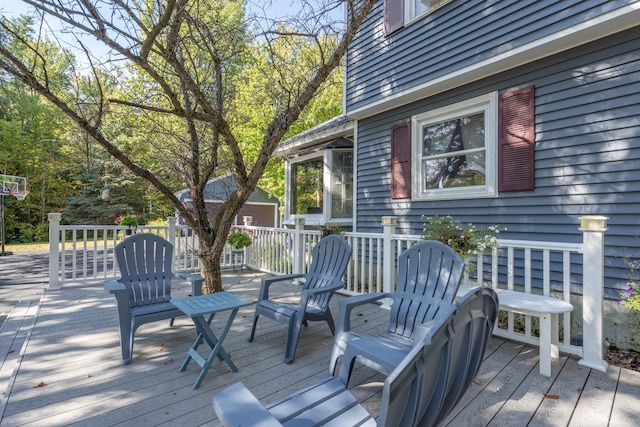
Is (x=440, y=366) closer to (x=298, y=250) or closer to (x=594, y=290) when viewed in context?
(x=594, y=290)

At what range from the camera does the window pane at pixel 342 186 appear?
7207mm

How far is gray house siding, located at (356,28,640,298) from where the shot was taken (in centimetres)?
315

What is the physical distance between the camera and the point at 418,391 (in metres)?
1.01

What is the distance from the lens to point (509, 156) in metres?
3.98

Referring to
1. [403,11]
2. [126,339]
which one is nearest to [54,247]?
[126,339]

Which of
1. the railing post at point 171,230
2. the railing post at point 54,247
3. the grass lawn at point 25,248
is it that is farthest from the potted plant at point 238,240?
the grass lawn at point 25,248

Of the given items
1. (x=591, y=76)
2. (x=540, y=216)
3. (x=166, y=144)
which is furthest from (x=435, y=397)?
(x=166, y=144)

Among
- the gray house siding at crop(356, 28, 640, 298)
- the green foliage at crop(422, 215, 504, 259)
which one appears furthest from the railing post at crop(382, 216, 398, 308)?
the gray house siding at crop(356, 28, 640, 298)

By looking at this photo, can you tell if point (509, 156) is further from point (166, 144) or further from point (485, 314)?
point (166, 144)

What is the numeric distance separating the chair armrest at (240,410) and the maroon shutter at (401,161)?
4508 mm

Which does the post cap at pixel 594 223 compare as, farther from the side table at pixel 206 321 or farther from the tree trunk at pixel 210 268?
the tree trunk at pixel 210 268

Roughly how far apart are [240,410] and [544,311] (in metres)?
2.45

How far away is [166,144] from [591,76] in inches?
220

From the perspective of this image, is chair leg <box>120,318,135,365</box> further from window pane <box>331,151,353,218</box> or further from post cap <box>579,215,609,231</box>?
window pane <box>331,151,353,218</box>
